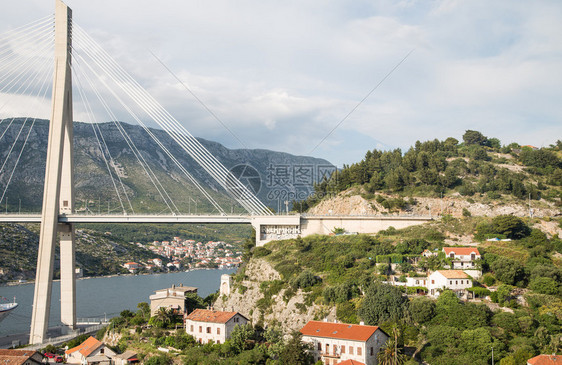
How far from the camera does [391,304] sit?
27.9 meters

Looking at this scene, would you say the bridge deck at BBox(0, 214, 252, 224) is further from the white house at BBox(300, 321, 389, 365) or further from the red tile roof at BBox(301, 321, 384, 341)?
the white house at BBox(300, 321, 389, 365)

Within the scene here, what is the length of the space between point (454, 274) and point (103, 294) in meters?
43.0

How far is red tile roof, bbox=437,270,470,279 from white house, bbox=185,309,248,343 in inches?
486

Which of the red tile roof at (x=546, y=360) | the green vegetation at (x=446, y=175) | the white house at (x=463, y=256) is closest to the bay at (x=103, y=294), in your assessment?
the green vegetation at (x=446, y=175)

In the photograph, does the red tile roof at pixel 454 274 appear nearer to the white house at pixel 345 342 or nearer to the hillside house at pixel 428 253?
the hillside house at pixel 428 253

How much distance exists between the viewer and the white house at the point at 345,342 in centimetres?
2411

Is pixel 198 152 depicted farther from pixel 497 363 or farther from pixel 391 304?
pixel 497 363

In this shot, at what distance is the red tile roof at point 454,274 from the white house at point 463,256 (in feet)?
6.53

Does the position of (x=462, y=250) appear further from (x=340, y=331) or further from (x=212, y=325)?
(x=212, y=325)

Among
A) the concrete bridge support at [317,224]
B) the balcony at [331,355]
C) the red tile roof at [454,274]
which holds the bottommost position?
the balcony at [331,355]

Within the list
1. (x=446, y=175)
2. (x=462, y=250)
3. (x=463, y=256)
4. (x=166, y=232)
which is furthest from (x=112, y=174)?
(x=463, y=256)

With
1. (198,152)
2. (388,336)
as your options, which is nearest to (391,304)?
(388,336)

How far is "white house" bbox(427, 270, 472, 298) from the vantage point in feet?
96.9

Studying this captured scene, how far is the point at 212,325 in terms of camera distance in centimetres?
2895
